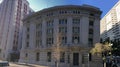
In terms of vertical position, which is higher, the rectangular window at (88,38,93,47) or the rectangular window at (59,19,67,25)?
the rectangular window at (59,19,67,25)

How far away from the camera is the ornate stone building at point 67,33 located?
52.4 m

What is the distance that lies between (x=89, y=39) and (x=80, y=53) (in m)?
5.44

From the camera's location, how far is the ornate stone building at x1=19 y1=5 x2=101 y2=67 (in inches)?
2062

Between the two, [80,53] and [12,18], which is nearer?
[80,53]

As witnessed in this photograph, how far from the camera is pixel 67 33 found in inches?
2153

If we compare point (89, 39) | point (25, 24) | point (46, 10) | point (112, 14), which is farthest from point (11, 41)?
point (112, 14)

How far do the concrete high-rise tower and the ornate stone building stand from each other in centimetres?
3260

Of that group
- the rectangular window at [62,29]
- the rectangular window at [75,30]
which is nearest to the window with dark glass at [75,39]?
the rectangular window at [75,30]

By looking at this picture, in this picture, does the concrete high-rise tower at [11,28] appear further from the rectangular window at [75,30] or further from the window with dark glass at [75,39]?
the rectangular window at [75,30]

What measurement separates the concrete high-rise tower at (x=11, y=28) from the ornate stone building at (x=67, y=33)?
3260 cm

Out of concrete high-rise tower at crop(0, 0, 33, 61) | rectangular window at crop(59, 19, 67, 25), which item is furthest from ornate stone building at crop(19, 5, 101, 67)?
concrete high-rise tower at crop(0, 0, 33, 61)

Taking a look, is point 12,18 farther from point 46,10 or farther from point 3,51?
point 46,10

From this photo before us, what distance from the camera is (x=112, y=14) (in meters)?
172

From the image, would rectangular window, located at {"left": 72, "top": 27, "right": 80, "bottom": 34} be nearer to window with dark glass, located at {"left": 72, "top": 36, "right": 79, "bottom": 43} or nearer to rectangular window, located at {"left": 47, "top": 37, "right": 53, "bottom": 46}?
window with dark glass, located at {"left": 72, "top": 36, "right": 79, "bottom": 43}
